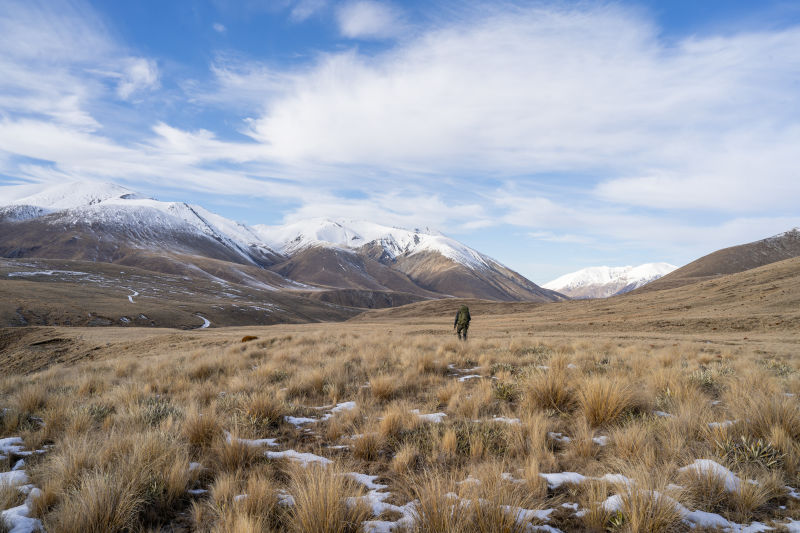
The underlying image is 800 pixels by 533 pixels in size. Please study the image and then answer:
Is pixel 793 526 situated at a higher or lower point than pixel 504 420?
higher

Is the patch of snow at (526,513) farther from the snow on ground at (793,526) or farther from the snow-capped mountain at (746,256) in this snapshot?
the snow-capped mountain at (746,256)

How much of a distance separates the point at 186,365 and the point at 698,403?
10.9 m

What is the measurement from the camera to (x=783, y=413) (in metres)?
4.52

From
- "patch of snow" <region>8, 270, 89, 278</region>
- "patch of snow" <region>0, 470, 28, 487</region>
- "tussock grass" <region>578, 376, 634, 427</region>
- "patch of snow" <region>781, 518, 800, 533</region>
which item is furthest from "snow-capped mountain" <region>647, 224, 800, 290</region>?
"patch of snow" <region>8, 270, 89, 278</region>

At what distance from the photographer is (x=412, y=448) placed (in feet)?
14.6

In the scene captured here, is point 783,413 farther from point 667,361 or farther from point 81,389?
point 81,389

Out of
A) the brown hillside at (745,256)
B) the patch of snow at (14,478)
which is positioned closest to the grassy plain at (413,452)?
the patch of snow at (14,478)

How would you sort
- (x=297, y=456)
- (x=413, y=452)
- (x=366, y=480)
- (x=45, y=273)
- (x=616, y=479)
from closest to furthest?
(x=616, y=479) < (x=366, y=480) < (x=413, y=452) < (x=297, y=456) < (x=45, y=273)

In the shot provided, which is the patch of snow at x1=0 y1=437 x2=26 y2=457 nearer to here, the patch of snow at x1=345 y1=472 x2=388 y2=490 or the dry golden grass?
the dry golden grass

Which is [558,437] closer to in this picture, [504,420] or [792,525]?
[504,420]

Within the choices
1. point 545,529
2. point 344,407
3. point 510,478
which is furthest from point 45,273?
point 545,529

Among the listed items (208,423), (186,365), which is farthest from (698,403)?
(186,365)

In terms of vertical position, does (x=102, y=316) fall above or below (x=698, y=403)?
below

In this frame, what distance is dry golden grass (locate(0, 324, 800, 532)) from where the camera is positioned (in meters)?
3.05
